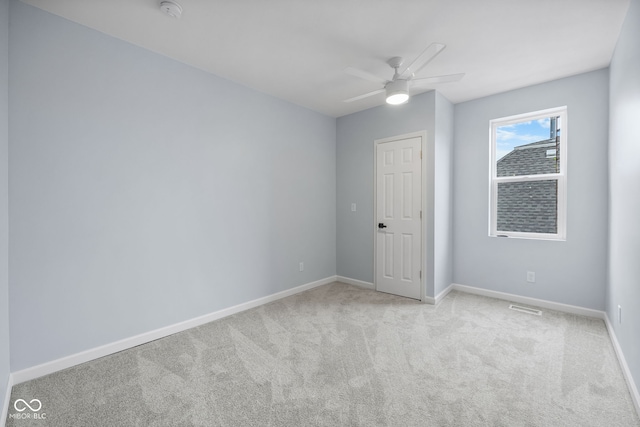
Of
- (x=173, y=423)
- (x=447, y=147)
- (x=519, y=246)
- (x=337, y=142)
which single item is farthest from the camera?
(x=337, y=142)

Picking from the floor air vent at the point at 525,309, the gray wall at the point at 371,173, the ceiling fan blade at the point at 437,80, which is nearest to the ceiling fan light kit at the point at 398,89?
the ceiling fan blade at the point at 437,80

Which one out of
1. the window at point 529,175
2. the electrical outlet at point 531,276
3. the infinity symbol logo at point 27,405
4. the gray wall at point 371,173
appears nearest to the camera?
the infinity symbol logo at point 27,405

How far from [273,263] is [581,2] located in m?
3.63

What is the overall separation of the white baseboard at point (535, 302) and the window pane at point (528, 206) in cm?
82

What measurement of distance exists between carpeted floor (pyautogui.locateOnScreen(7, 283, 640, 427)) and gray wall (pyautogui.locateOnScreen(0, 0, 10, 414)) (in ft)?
1.17

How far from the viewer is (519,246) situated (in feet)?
11.7

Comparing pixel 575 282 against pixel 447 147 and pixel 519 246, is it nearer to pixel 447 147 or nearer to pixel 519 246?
pixel 519 246

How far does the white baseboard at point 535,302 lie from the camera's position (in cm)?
312

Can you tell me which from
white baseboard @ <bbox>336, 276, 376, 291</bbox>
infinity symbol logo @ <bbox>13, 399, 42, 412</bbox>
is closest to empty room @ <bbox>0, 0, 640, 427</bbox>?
infinity symbol logo @ <bbox>13, 399, 42, 412</bbox>

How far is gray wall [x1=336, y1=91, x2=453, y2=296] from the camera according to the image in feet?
11.8

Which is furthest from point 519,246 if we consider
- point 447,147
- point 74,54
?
point 74,54

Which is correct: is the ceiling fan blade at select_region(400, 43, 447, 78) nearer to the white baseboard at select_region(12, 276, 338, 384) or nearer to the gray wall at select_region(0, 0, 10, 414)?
the gray wall at select_region(0, 0, 10, 414)

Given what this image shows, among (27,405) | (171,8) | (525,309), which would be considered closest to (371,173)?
(525,309)

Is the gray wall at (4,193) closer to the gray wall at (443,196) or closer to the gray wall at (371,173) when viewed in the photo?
the gray wall at (371,173)
